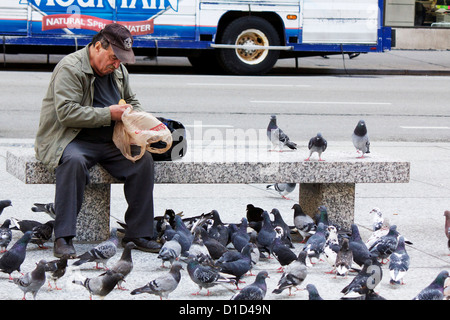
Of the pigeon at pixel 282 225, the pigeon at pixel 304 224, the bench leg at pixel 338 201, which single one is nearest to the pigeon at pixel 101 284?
the pigeon at pixel 282 225

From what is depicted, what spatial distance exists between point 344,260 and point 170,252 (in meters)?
1.10

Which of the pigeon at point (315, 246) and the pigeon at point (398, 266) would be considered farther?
the pigeon at point (315, 246)

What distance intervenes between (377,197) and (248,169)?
2149 mm

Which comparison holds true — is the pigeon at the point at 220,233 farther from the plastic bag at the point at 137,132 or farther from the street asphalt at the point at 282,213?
the plastic bag at the point at 137,132

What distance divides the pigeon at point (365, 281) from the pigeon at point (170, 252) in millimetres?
1134

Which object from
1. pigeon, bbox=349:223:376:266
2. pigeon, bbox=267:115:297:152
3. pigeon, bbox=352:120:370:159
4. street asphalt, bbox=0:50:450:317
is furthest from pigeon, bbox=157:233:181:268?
pigeon, bbox=352:120:370:159

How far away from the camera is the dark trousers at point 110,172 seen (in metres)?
5.38

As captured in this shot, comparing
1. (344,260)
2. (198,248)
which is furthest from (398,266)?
(198,248)

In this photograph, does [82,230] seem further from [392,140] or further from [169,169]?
[392,140]

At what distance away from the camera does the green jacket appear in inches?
216

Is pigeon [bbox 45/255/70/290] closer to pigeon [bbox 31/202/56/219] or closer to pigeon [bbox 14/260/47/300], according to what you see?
pigeon [bbox 14/260/47/300]

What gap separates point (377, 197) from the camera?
25.4 ft

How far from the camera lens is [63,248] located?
17.5 feet
